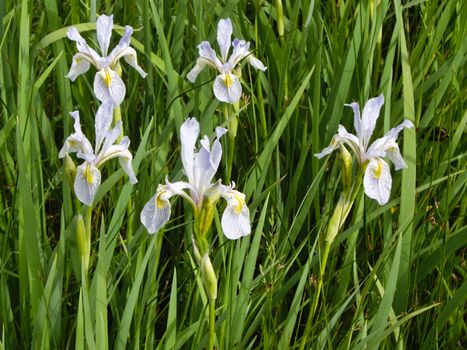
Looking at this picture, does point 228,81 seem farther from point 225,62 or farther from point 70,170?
point 70,170

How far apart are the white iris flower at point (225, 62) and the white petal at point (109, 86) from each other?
22cm

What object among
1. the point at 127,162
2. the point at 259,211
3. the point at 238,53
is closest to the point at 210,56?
the point at 238,53

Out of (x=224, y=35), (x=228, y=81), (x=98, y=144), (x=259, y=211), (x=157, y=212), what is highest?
(x=224, y=35)

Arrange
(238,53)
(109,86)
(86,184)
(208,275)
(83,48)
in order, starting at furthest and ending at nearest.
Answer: (238,53)
(83,48)
(109,86)
(86,184)
(208,275)

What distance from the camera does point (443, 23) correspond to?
97.3 inches

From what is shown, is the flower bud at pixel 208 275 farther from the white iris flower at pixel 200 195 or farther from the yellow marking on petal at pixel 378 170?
the yellow marking on petal at pixel 378 170

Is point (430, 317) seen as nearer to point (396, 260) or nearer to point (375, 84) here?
point (396, 260)

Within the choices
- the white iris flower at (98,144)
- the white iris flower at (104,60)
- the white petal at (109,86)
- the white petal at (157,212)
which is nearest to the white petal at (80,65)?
the white iris flower at (104,60)

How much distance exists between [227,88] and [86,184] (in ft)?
1.96

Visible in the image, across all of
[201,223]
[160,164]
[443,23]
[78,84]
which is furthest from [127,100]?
[201,223]

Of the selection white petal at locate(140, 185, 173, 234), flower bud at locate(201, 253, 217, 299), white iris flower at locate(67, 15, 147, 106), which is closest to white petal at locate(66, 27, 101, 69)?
white iris flower at locate(67, 15, 147, 106)

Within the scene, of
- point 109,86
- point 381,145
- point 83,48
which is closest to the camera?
point 381,145

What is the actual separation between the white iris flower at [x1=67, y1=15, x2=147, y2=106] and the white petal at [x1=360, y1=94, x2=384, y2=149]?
1.88 feet

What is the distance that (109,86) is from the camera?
1.99 m
